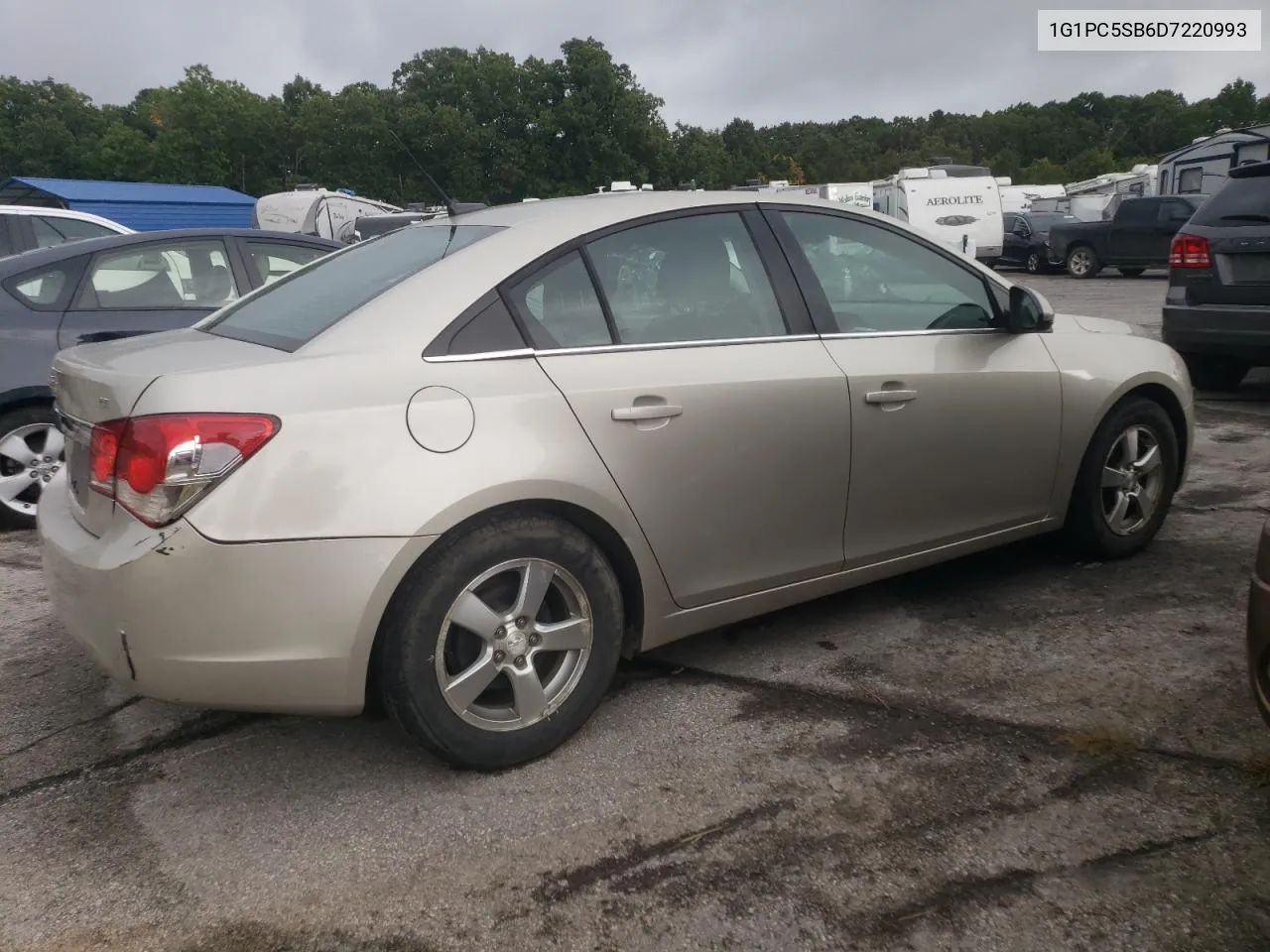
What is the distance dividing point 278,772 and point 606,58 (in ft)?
179

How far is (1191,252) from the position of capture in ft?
26.0

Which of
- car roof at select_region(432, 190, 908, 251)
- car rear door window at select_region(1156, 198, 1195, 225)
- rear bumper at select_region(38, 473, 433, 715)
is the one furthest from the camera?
car rear door window at select_region(1156, 198, 1195, 225)

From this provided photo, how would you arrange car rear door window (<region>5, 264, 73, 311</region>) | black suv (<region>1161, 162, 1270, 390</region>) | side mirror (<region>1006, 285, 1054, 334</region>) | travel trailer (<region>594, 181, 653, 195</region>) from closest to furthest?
travel trailer (<region>594, 181, 653, 195</region>) → side mirror (<region>1006, 285, 1054, 334</region>) → car rear door window (<region>5, 264, 73, 311</region>) → black suv (<region>1161, 162, 1270, 390</region>)

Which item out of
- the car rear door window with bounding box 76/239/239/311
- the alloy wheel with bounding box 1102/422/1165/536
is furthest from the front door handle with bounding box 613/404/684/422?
the car rear door window with bounding box 76/239/239/311

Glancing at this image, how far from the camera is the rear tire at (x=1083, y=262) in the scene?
75.8 ft

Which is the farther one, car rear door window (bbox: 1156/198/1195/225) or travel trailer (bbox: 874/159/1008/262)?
travel trailer (bbox: 874/159/1008/262)

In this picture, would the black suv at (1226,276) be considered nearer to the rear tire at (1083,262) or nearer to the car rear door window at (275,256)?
the car rear door window at (275,256)

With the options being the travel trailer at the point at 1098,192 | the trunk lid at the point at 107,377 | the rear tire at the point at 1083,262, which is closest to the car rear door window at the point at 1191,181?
the rear tire at the point at 1083,262

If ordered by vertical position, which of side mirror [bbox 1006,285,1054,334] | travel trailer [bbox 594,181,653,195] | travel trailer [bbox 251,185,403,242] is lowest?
side mirror [bbox 1006,285,1054,334]

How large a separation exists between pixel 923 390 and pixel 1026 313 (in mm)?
602

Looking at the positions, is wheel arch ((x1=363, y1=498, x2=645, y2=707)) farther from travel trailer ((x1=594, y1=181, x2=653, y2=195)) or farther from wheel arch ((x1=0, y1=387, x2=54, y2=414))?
wheel arch ((x1=0, y1=387, x2=54, y2=414))

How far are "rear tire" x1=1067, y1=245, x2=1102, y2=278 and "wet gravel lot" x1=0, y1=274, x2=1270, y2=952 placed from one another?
68.6 feet

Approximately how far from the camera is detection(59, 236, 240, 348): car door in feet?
19.0

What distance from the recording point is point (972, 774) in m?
2.99
